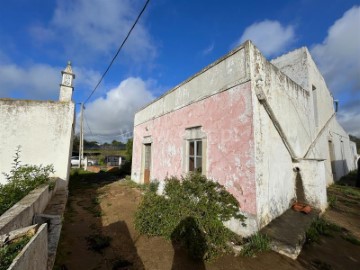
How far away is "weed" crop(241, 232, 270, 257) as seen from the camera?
12.6ft

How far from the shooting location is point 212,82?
19.5 ft

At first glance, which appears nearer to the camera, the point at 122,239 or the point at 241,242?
the point at 241,242


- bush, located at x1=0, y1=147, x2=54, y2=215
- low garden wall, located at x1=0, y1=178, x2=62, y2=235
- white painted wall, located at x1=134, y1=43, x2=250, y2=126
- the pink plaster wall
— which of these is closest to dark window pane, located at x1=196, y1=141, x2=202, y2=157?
the pink plaster wall

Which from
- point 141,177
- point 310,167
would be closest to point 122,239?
point 310,167

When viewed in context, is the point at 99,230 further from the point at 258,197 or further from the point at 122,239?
the point at 258,197

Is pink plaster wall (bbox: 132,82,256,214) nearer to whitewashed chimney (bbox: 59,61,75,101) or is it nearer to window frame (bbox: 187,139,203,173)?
window frame (bbox: 187,139,203,173)

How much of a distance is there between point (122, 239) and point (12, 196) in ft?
8.71

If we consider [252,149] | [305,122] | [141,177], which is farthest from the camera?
[141,177]

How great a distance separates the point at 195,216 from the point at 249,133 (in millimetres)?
Result: 2264

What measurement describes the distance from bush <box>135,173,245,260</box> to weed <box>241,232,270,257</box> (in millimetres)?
360

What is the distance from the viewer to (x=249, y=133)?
15.0 ft

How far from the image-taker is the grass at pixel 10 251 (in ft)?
5.93

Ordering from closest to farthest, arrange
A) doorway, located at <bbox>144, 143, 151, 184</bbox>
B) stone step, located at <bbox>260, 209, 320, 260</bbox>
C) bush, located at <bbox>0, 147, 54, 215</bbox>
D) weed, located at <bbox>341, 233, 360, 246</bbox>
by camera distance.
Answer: stone step, located at <bbox>260, 209, 320, 260</bbox>, bush, located at <bbox>0, 147, 54, 215</bbox>, weed, located at <bbox>341, 233, 360, 246</bbox>, doorway, located at <bbox>144, 143, 151, 184</bbox>

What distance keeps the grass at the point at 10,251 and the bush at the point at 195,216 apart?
9.13 feet
